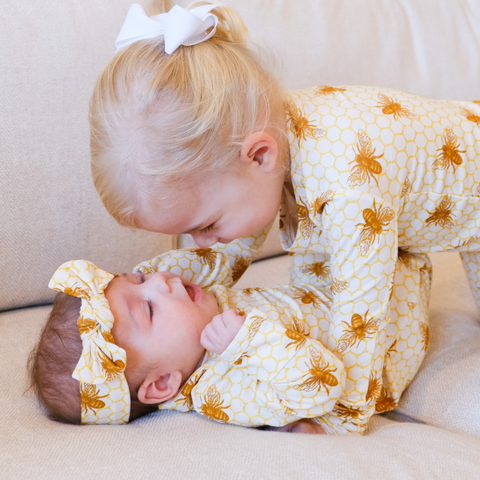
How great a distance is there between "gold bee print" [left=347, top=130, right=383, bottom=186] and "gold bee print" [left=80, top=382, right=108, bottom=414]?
565 millimetres

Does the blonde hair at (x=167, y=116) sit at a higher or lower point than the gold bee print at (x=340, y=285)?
higher

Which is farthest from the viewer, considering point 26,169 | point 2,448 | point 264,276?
point 264,276

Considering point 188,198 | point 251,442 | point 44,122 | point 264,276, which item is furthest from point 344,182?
point 44,122

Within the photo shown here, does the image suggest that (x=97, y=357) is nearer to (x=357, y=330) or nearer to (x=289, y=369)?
(x=289, y=369)

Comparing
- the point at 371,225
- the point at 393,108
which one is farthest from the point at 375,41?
the point at 371,225

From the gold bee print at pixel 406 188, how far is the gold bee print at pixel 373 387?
0.34 metres

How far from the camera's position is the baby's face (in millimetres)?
985

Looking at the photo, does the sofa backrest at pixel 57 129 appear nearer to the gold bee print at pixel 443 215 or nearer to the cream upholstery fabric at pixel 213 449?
the cream upholstery fabric at pixel 213 449

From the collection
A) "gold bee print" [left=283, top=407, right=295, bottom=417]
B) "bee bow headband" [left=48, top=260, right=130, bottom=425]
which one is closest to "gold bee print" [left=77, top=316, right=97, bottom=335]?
"bee bow headband" [left=48, top=260, right=130, bottom=425]

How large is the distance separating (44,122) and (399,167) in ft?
2.64

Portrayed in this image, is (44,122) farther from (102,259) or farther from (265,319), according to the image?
(265,319)

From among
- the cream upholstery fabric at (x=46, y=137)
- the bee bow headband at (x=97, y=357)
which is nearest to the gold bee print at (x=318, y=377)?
the bee bow headband at (x=97, y=357)

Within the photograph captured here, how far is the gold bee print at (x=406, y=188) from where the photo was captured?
1033 mm

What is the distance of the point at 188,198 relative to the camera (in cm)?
96
